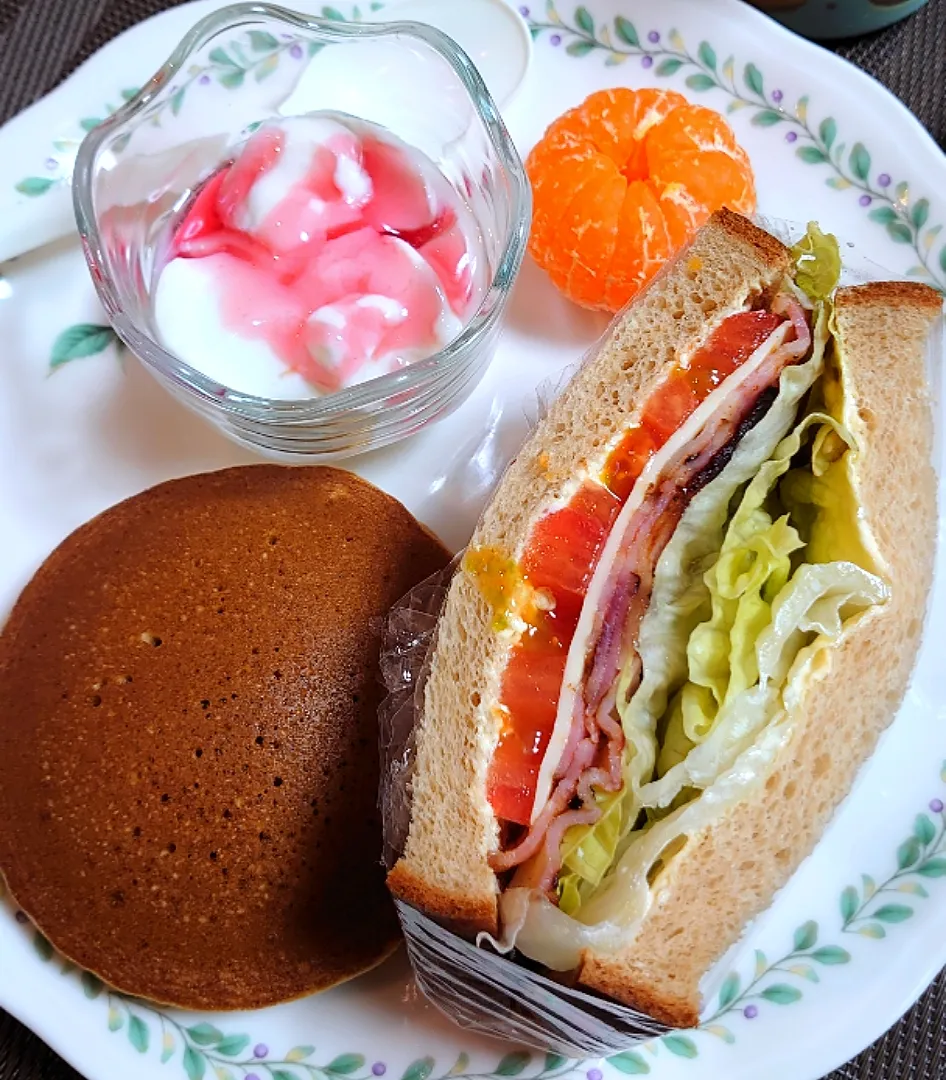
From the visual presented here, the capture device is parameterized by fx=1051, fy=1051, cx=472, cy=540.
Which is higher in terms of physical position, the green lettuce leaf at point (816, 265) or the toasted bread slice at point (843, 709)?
the green lettuce leaf at point (816, 265)

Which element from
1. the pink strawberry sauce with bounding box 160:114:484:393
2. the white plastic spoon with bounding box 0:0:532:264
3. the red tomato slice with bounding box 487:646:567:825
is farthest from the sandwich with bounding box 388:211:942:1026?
the white plastic spoon with bounding box 0:0:532:264

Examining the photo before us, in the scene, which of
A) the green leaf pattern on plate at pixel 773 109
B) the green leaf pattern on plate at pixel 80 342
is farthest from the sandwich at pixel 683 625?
the green leaf pattern on plate at pixel 80 342

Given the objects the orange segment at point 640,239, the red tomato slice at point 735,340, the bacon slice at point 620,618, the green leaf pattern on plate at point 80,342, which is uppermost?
the red tomato slice at point 735,340

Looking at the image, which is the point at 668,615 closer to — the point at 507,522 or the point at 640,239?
the point at 507,522

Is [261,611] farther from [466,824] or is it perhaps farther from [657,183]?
[657,183]

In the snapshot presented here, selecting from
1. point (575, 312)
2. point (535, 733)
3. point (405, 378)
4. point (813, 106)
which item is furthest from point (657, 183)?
point (535, 733)

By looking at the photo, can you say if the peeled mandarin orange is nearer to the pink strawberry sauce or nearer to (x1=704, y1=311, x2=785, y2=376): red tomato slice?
the pink strawberry sauce

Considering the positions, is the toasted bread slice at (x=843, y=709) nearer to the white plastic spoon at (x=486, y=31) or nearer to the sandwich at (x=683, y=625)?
the sandwich at (x=683, y=625)

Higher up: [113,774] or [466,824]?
[466,824]
